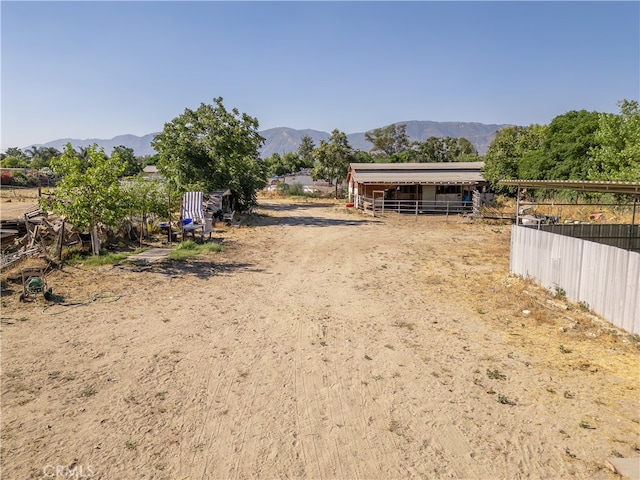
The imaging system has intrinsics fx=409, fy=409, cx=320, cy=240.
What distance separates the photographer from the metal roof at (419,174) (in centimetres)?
3341

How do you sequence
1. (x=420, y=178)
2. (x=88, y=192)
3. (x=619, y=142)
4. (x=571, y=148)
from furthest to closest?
1. (x=420, y=178)
2. (x=571, y=148)
3. (x=619, y=142)
4. (x=88, y=192)

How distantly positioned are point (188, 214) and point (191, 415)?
16.2 meters

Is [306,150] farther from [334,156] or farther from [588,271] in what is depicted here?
[588,271]

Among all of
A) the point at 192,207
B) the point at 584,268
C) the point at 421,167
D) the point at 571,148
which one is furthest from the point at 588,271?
the point at 421,167

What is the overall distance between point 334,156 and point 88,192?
3891cm

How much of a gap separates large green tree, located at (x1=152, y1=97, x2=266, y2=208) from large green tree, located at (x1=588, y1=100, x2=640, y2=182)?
909 inches

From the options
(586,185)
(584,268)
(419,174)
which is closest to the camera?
(584,268)

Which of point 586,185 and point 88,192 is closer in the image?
point 586,185

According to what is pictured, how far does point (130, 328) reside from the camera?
315 inches

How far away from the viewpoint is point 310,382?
20.1 feet

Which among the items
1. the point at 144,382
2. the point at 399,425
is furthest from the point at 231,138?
the point at 399,425

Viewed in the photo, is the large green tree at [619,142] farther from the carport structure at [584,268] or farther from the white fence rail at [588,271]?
the white fence rail at [588,271]

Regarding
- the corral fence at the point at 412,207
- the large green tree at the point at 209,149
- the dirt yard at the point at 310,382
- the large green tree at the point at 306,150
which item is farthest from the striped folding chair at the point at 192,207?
the large green tree at the point at 306,150

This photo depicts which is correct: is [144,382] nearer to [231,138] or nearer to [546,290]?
[546,290]
